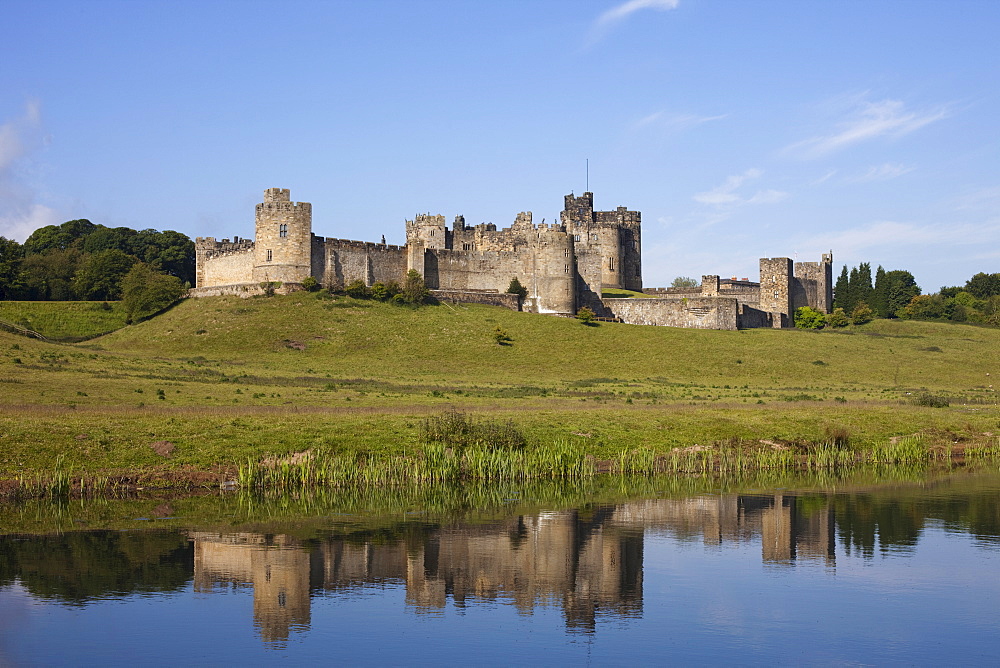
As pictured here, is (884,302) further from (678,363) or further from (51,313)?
(51,313)

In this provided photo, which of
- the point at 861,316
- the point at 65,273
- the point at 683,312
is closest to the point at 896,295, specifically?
the point at 861,316

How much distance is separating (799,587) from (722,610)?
2592 mm

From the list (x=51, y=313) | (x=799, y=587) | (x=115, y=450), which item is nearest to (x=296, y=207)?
(x=51, y=313)

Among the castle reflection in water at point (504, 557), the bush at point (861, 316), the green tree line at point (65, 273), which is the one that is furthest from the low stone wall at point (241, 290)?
the castle reflection in water at point (504, 557)

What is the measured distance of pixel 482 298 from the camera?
8588 centimetres

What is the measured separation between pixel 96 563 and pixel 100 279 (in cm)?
7118

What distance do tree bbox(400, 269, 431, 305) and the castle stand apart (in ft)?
9.02

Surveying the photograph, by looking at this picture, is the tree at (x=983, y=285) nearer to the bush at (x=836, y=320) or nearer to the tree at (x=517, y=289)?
the bush at (x=836, y=320)

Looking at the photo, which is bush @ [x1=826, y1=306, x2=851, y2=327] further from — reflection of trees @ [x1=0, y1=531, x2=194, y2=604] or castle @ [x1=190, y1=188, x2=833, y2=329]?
reflection of trees @ [x1=0, y1=531, x2=194, y2=604]

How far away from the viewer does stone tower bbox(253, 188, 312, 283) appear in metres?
78.4

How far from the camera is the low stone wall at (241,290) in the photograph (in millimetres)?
78412

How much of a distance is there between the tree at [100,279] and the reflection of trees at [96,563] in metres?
67.9

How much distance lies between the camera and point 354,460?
105 feet

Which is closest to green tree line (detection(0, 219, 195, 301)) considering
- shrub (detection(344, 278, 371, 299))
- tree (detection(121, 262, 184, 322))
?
tree (detection(121, 262, 184, 322))
